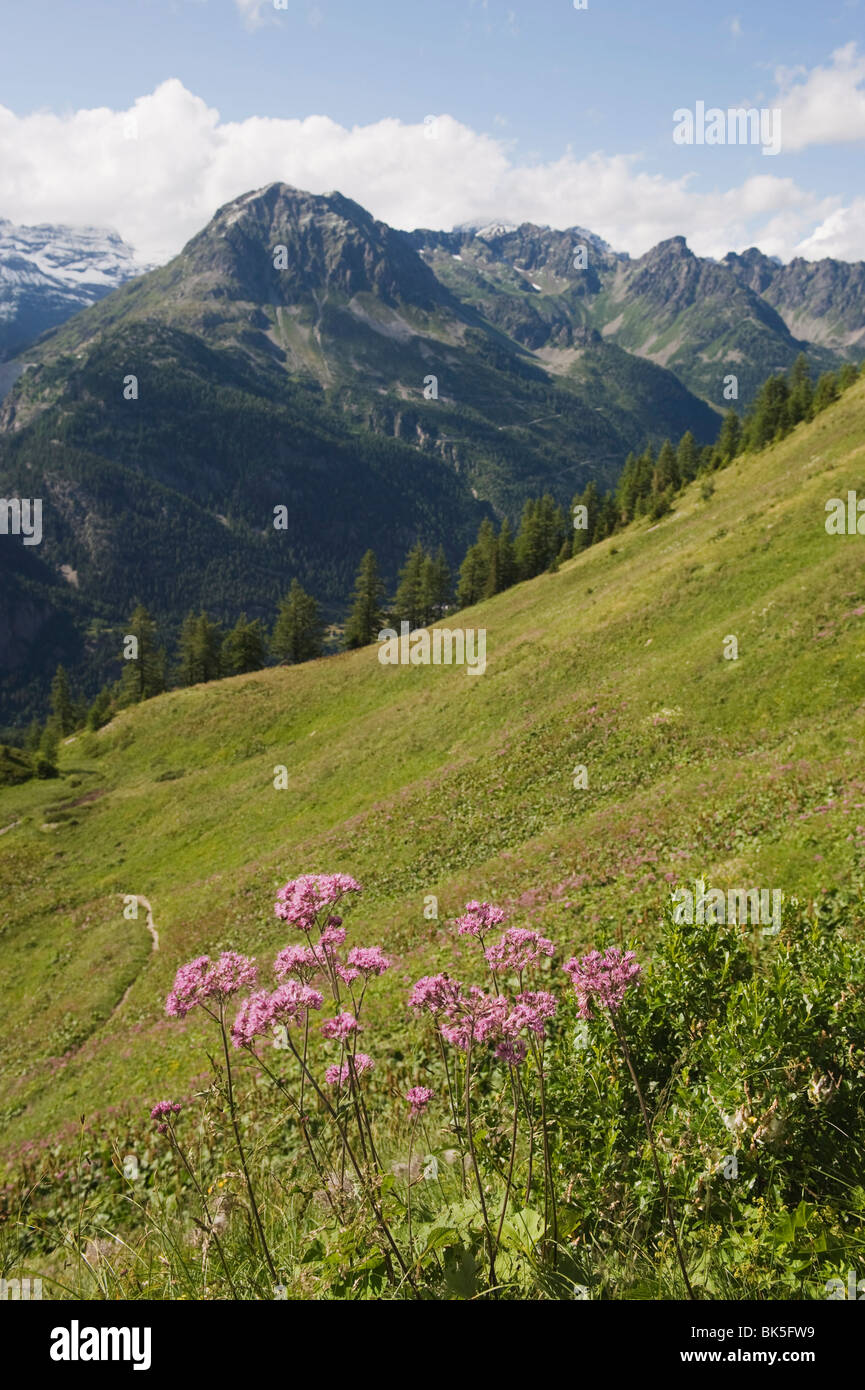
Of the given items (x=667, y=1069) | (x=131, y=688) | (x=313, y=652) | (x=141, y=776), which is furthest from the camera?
(x=131, y=688)

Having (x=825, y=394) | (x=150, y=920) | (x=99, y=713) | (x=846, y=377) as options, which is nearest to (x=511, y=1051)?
(x=150, y=920)

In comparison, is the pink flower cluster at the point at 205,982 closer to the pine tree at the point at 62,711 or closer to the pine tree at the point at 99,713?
the pine tree at the point at 99,713

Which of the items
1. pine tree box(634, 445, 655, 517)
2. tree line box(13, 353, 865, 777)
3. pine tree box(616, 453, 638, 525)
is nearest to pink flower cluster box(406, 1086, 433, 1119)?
tree line box(13, 353, 865, 777)

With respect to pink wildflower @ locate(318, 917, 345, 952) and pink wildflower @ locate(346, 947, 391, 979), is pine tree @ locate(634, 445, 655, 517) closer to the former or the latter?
pink wildflower @ locate(346, 947, 391, 979)

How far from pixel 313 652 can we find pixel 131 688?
Answer: 101 feet

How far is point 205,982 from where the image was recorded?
4988 mm

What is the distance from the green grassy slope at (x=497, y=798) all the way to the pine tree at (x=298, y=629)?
3248 cm

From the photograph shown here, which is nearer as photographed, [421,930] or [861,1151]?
[861,1151]

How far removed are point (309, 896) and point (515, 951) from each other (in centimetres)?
165

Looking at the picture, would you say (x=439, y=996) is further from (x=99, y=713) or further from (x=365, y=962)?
(x=99, y=713)

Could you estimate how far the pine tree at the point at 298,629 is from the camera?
92562mm

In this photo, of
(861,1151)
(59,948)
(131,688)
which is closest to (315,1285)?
(861,1151)

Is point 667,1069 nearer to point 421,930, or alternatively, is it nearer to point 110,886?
point 421,930
